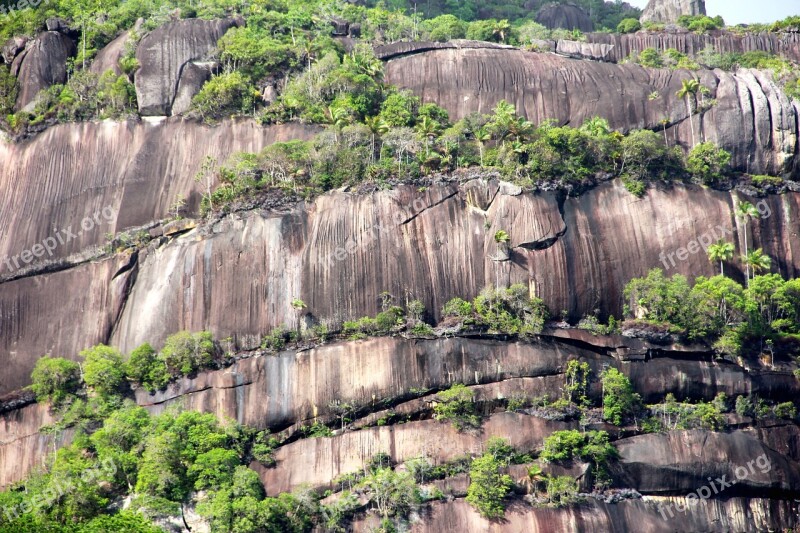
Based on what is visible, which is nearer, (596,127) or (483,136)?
(483,136)

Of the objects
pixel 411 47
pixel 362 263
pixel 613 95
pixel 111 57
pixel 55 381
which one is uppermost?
pixel 111 57

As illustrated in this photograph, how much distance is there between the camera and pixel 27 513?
190ft

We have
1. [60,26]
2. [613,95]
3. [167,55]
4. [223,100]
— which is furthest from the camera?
[60,26]

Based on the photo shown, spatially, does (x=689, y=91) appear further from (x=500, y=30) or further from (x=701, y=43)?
(x=500, y=30)

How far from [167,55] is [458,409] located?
31.6 meters

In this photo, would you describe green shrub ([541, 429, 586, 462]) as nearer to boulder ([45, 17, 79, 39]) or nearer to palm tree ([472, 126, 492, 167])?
palm tree ([472, 126, 492, 167])

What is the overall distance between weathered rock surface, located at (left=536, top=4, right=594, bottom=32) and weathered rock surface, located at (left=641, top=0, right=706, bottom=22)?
5027 mm

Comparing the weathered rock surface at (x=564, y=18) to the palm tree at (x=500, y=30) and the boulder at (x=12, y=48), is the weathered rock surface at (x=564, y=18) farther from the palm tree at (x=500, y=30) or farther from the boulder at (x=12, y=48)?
the boulder at (x=12, y=48)

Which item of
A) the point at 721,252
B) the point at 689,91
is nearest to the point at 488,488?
the point at 721,252

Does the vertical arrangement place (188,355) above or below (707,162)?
below

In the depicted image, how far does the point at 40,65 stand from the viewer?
82625mm

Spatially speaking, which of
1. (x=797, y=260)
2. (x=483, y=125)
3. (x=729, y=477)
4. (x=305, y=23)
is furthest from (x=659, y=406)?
(x=305, y=23)

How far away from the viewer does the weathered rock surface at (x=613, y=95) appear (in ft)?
256

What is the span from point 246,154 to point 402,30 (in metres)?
21.3
